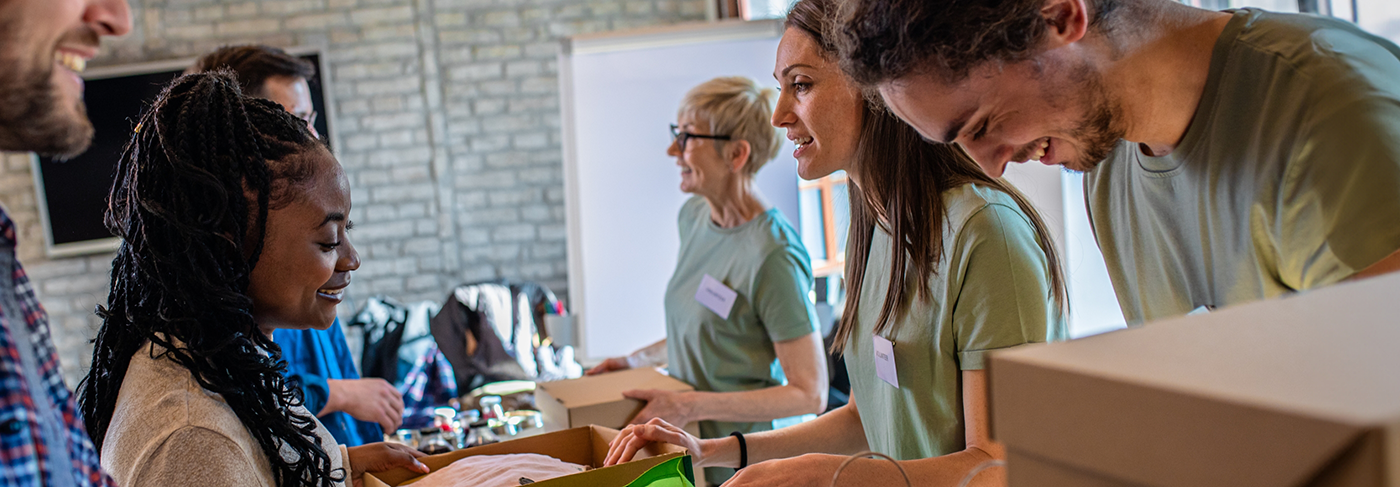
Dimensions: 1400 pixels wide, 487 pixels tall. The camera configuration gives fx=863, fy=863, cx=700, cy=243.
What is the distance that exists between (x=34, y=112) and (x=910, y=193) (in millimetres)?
1106

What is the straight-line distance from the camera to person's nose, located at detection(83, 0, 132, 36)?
699 mm

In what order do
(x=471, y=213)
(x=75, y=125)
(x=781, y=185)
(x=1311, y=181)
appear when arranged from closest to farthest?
(x=75, y=125) < (x=1311, y=181) < (x=781, y=185) < (x=471, y=213)

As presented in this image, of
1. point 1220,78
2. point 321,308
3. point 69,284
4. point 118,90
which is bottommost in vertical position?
point 69,284

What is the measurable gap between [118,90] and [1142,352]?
19.3 feet

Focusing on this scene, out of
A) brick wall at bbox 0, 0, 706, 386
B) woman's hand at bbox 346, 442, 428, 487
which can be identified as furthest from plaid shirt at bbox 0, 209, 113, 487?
brick wall at bbox 0, 0, 706, 386

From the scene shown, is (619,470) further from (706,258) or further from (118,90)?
(118,90)

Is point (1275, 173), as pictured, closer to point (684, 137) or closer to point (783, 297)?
point (783, 297)

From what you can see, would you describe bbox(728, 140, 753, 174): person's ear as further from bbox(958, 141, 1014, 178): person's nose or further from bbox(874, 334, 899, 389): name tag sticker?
bbox(958, 141, 1014, 178): person's nose

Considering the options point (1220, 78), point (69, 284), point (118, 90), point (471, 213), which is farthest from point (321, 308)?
point (69, 284)

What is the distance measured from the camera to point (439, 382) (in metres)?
4.29

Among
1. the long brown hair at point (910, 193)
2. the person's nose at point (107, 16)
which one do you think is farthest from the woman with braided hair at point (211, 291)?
the long brown hair at point (910, 193)

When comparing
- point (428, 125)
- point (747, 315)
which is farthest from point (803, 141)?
point (428, 125)

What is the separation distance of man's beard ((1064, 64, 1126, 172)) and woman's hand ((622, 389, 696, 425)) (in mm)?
1168

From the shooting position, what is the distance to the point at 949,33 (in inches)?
36.7
